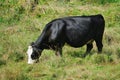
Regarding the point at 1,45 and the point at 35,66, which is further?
the point at 1,45

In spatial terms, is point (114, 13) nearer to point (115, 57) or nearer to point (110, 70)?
point (115, 57)

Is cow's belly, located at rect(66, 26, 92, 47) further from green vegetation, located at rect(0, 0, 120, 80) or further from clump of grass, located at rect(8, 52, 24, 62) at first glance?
clump of grass, located at rect(8, 52, 24, 62)

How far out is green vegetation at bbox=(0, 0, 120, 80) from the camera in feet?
31.7

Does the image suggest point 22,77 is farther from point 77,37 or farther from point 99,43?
point 99,43

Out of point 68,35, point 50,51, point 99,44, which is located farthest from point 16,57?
point 99,44

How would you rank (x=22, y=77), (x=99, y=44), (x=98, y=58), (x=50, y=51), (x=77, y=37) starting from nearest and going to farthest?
(x=22, y=77), (x=98, y=58), (x=77, y=37), (x=50, y=51), (x=99, y=44)

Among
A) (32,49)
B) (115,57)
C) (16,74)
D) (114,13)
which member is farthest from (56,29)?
(114,13)

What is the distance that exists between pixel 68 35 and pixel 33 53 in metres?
1.14

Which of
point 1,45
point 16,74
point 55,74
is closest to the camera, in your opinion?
point 16,74

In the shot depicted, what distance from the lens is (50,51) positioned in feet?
38.6

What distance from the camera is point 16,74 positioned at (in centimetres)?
908

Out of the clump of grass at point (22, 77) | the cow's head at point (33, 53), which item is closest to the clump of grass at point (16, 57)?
the cow's head at point (33, 53)

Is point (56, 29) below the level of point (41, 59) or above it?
above

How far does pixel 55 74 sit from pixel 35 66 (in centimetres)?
80
